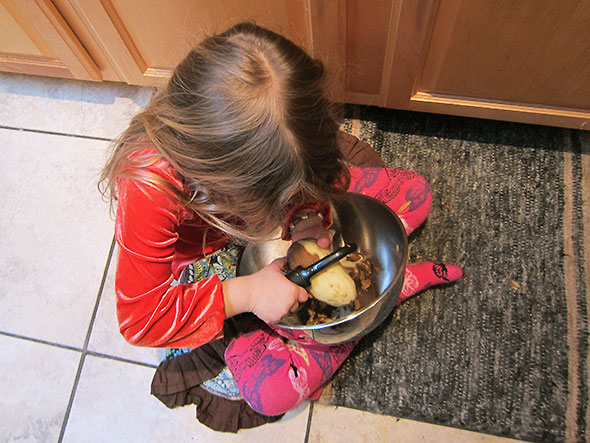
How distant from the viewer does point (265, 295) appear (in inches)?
23.4

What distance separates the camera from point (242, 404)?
2.43 ft

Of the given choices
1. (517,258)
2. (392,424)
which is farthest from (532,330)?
(392,424)

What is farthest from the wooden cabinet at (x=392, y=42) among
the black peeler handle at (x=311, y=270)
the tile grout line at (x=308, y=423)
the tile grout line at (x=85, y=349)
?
the tile grout line at (x=308, y=423)

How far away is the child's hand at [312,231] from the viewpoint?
0.66 metres

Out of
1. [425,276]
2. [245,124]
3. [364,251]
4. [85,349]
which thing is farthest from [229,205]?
[85,349]

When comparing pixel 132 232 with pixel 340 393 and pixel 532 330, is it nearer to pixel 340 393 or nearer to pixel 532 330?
pixel 340 393

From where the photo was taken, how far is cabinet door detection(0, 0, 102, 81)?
741 mm

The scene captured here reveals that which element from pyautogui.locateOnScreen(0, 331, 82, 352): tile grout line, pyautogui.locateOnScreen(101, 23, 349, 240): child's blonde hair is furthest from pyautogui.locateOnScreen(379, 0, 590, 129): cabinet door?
pyautogui.locateOnScreen(0, 331, 82, 352): tile grout line

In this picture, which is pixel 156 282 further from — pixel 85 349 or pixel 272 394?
pixel 85 349

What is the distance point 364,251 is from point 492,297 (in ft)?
0.81

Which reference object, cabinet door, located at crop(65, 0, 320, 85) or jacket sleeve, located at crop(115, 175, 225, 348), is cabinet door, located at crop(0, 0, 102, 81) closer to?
cabinet door, located at crop(65, 0, 320, 85)

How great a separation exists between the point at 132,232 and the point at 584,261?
75 centimetres

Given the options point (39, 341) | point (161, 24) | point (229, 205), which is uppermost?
point (161, 24)

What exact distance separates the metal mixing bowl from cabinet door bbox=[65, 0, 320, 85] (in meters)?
0.27
